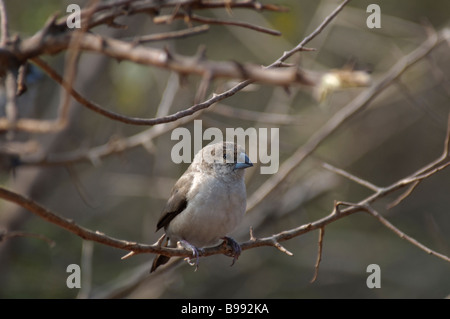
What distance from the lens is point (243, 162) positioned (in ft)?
16.4

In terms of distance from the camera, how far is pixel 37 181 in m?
7.29

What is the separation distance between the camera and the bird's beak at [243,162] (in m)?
4.95

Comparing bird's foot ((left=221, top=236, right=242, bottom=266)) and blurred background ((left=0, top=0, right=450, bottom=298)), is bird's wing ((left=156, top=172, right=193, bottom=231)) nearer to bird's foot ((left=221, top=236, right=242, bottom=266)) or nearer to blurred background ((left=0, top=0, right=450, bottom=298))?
bird's foot ((left=221, top=236, right=242, bottom=266))

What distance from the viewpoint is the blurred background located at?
283 inches

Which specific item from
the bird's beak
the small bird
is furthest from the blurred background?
the bird's beak

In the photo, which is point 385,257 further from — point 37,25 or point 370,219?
point 37,25

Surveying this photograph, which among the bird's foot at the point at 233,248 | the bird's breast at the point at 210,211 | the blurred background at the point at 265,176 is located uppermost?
the blurred background at the point at 265,176

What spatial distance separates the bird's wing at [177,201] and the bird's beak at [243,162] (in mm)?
445

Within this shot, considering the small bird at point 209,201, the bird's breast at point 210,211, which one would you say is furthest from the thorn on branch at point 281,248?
the bird's breast at point 210,211

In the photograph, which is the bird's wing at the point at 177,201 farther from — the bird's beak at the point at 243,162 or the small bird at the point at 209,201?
the bird's beak at the point at 243,162

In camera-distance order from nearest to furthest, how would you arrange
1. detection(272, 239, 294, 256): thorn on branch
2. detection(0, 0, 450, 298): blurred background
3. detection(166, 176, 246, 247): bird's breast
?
detection(272, 239, 294, 256): thorn on branch, detection(166, 176, 246, 247): bird's breast, detection(0, 0, 450, 298): blurred background

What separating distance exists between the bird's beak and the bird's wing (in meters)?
0.45
